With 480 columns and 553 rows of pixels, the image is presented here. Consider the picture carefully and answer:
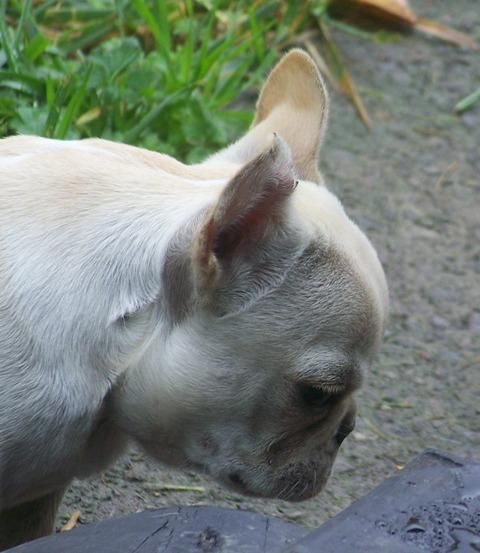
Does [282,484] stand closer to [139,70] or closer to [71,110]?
[71,110]

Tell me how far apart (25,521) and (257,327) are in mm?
781

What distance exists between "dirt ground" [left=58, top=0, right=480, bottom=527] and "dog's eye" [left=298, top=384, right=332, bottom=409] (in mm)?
756

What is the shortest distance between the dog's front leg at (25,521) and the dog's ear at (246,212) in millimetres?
745

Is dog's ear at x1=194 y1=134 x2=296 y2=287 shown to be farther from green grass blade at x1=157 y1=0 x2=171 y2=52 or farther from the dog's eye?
green grass blade at x1=157 y1=0 x2=171 y2=52

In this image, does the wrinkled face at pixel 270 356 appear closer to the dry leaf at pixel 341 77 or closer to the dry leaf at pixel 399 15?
the dry leaf at pixel 341 77

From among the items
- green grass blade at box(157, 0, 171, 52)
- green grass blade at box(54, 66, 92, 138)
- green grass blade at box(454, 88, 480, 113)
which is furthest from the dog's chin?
green grass blade at box(454, 88, 480, 113)

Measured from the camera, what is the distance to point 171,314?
2.29 meters

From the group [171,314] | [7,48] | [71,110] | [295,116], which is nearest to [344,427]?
[171,314]

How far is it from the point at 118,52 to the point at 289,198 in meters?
2.18

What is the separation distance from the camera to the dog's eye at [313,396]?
2.33m

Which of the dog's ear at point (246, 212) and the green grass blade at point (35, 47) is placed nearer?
the dog's ear at point (246, 212)

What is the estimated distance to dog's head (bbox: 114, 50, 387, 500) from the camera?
225 centimetres

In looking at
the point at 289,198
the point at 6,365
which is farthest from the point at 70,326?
the point at 289,198

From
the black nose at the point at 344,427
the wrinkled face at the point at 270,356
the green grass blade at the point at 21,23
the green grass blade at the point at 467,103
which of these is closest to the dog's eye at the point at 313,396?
the wrinkled face at the point at 270,356
